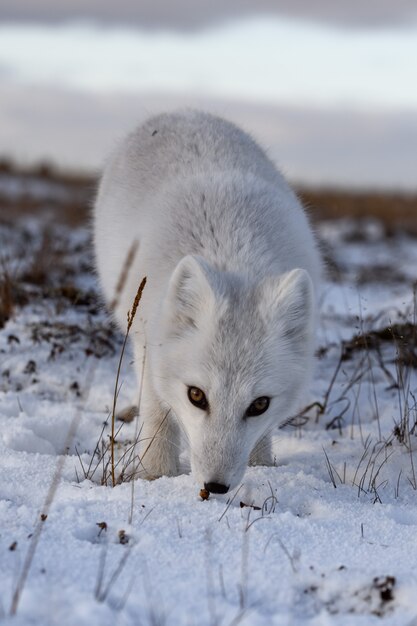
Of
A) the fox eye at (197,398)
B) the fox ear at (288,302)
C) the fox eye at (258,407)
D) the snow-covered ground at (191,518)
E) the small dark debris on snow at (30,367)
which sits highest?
the fox ear at (288,302)

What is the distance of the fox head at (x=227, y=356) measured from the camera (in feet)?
10.3

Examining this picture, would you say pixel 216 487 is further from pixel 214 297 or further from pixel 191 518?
pixel 214 297

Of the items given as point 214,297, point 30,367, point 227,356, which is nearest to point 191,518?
point 227,356

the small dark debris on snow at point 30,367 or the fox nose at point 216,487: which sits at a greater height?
the fox nose at point 216,487

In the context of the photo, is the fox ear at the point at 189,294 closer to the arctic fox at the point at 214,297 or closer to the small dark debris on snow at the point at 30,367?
the arctic fox at the point at 214,297

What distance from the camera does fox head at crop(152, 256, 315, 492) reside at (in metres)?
3.14

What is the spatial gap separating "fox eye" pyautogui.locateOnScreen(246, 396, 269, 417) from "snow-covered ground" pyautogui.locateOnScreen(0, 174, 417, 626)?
0.39 metres

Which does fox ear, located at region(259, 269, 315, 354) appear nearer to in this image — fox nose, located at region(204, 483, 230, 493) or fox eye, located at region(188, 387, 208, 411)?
fox eye, located at region(188, 387, 208, 411)

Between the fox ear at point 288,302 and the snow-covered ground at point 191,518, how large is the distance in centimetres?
75

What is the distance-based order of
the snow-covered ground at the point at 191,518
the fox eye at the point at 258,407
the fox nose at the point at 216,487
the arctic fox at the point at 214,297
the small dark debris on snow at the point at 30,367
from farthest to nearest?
the small dark debris on snow at the point at 30,367 < the fox eye at the point at 258,407 < the arctic fox at the point at 214,297 < the fox nose at the point at 216,487 < the snow-covered ground at the point at 191,518

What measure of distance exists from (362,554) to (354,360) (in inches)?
130

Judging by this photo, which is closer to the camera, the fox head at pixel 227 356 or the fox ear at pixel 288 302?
the fox head at pixel 227 356

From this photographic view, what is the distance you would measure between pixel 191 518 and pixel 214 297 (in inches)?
35.0

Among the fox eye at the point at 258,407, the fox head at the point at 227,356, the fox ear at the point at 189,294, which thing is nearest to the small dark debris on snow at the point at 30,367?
the fox head at the point at 227,356
